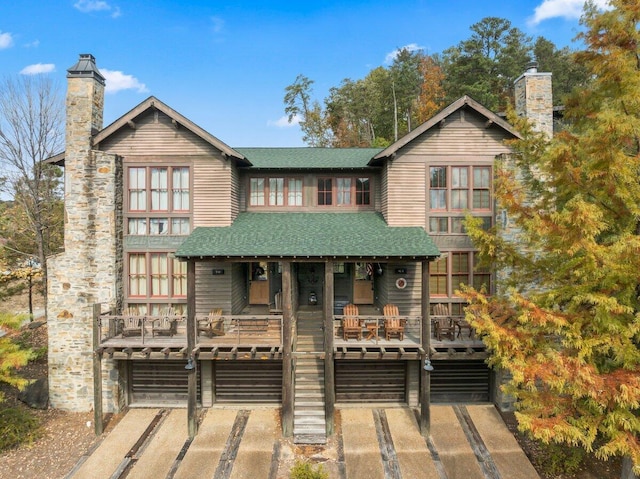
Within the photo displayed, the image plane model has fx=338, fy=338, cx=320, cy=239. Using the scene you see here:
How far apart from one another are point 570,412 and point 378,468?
513 cm

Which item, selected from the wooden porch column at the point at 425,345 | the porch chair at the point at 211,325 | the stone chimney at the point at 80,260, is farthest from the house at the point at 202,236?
the wooden porch column at the point at 425,345

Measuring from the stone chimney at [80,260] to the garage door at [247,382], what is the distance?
168 inches

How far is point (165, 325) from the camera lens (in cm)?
1259

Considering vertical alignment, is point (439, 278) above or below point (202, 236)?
below

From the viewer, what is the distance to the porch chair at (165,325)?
11500 millimetres

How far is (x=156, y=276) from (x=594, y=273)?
533 inches

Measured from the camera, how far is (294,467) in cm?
915

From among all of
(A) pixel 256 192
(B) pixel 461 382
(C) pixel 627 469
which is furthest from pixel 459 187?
(C) pixel 627 469

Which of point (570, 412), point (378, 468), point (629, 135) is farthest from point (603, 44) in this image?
point (378, 468)

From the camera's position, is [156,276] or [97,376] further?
[156,276]

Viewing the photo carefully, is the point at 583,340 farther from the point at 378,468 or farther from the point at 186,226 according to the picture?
the point at 186,226

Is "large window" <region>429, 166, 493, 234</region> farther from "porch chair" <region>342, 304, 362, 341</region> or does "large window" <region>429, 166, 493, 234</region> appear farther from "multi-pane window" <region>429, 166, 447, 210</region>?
"porch chair" <region>342, 304, 362, 341</region>

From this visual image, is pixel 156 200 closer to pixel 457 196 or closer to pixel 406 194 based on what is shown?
pixel 406 194

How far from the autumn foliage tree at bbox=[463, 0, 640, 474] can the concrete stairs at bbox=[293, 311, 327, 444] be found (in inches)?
228
